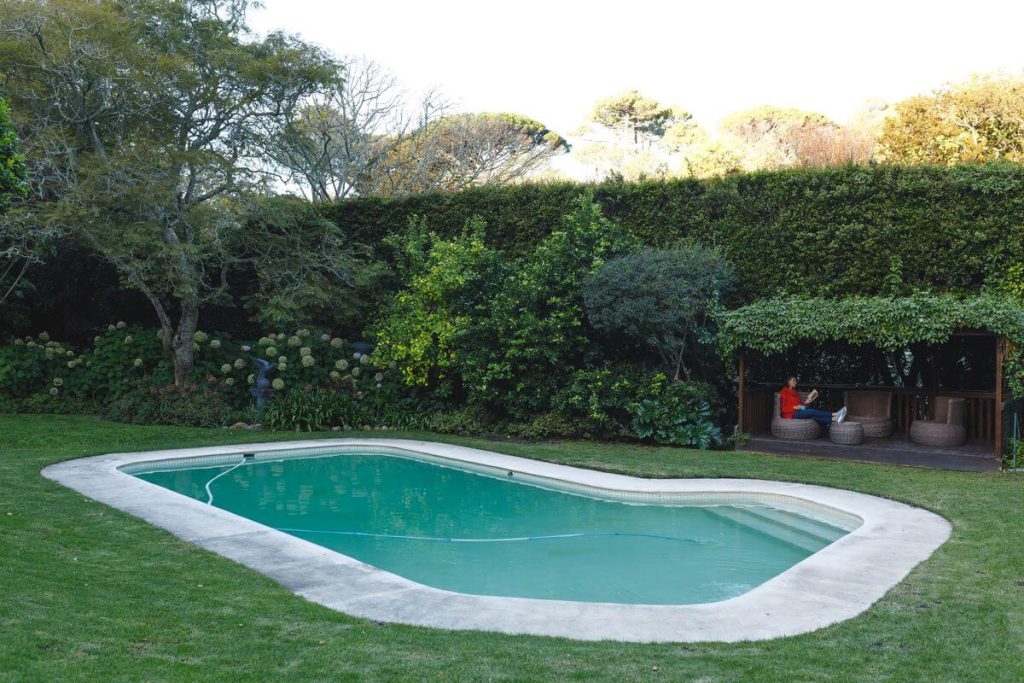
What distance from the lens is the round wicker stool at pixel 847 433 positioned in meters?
14.0

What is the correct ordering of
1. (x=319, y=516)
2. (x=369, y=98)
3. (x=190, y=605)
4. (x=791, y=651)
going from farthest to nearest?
(x=369, y=98)
(x=319, y=516)
(x=190, y=605)
(x=791, y=651)

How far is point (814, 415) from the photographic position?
578 inches

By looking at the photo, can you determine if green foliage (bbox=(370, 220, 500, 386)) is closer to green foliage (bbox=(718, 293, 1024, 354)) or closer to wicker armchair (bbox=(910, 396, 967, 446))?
green foliage (bbox=(718, 293, 1024, 354))

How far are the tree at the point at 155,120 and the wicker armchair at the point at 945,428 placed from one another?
39.7ft

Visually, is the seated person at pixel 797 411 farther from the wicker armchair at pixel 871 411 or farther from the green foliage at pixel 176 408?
the green foliage at pixel 176 408

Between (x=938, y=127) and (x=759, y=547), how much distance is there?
77.8 feet

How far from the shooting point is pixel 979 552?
7316 millimetres

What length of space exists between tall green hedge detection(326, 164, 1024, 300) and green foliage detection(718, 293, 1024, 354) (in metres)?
0.58

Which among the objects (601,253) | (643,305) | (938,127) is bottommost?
(643,305)

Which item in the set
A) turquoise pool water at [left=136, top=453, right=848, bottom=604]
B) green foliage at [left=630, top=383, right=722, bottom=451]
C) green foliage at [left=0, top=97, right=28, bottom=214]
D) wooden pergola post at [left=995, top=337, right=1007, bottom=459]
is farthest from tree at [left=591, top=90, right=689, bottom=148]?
green foliage at [left=0, top=97, right=28, bottom=214]

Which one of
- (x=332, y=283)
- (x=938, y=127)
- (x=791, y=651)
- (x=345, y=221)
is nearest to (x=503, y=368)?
(x=332, y=283)

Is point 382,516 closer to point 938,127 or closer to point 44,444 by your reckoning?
point 44,444

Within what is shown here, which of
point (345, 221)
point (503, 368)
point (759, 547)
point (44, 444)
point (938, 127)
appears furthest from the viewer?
point (938, 127)

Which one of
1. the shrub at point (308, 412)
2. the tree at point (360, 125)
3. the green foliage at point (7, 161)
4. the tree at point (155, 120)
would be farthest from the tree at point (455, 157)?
the green foliage at point (7, 161)
